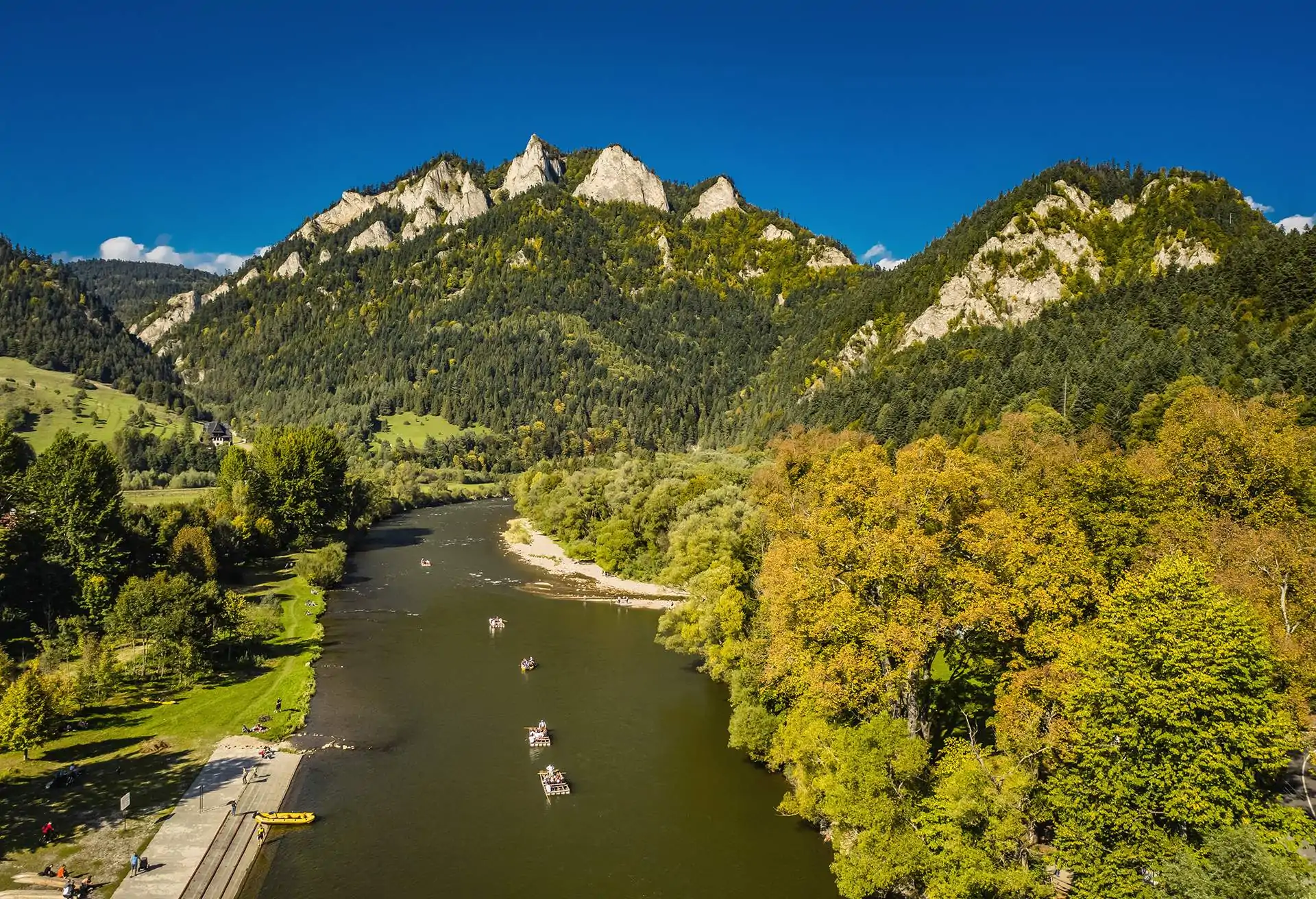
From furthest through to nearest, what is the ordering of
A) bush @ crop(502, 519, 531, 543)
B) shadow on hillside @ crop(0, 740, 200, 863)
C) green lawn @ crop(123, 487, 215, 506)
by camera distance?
1. bush @ crop(502, 519, 531, 543)
2. green lawn @ crop(123, 487, 215, 506)
3. shadow on hillside @ crop(0, 740, 200, 863)

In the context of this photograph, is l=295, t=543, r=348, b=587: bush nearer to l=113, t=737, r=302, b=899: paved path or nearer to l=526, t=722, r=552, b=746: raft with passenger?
l=113, t=737, r=302, b=899: paved path

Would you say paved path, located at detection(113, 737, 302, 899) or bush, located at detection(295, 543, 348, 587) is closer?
paved path, located at detection(113, 737, 302, 899)

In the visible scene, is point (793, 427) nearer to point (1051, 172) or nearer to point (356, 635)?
point (356, 635)

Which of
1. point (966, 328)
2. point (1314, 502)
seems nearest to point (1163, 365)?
point (1314, 502)

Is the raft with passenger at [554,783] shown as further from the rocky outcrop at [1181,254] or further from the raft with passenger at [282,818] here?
the rocky outcrop at [1181,254]

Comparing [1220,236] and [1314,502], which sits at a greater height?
[1220,236]

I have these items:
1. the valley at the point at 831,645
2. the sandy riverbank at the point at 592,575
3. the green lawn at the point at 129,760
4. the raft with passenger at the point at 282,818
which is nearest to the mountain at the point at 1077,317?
the valley at the point at 831,645

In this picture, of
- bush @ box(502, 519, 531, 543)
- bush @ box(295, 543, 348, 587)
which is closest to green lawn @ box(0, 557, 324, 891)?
bush @ box(295, 543, 348, 587)

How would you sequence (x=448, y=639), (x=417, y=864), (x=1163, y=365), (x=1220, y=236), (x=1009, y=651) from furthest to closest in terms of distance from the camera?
(x=1220, y=236) → (x=1163, y=365) → (x=448, y=639) → (x=417, y=864) → (x=1009, y=651)
